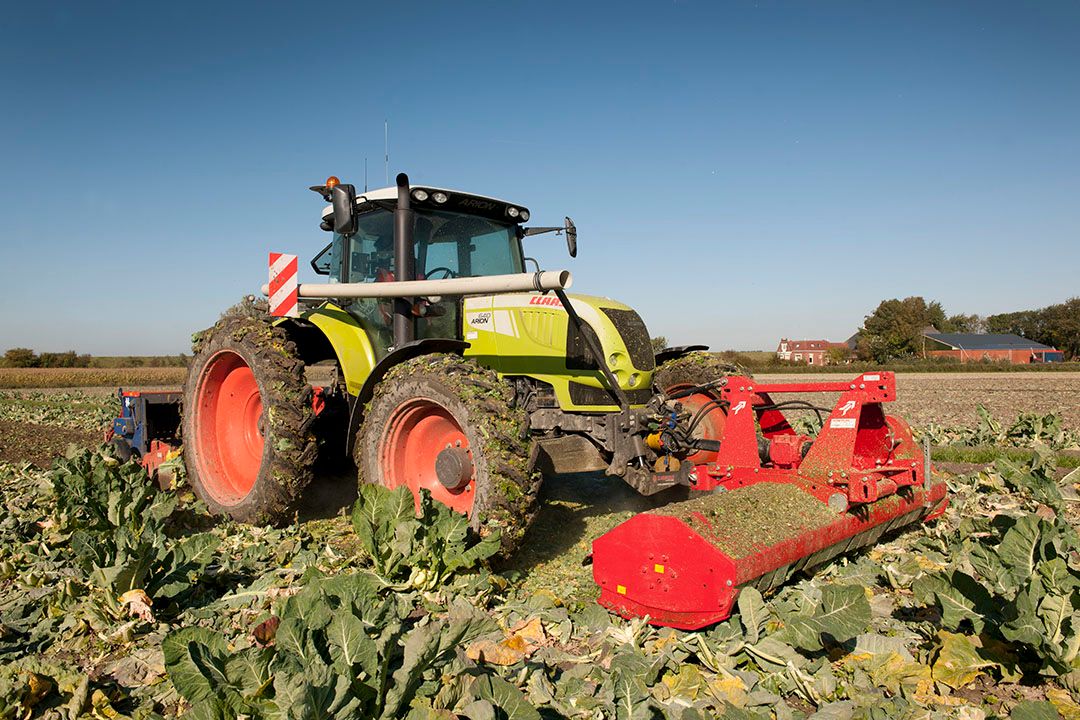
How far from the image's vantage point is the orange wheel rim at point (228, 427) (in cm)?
669

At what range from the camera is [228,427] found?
6852 mm

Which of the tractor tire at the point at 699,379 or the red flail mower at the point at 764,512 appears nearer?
the red flail mower at the point at 764,512

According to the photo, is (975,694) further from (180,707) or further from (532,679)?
(180,707)

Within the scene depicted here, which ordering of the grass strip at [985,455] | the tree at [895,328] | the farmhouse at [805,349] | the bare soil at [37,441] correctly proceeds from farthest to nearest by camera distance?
1. the farmhouse at [805,349]
2. the tree at [895,328]
3. the bare soil at [37,441]
4. the grass strip at [985,455]

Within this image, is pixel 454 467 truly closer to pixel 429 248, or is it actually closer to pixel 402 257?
pixel 402 257

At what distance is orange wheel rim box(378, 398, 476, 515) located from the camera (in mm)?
5027

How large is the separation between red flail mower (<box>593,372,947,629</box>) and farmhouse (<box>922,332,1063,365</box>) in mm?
78366

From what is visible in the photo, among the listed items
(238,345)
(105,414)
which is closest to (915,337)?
(105,414)

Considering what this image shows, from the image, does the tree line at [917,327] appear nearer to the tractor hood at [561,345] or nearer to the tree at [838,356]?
the tree at [838,356]

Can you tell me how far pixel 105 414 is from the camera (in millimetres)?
17094

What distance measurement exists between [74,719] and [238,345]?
364 cm

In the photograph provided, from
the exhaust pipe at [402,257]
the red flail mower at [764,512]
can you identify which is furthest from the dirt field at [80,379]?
the red flail mower at [764,512]

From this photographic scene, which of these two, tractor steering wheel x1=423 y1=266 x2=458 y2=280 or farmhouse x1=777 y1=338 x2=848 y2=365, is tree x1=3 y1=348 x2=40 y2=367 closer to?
tractor steering wheel x1=423 y1=266 x2=458 y2=280

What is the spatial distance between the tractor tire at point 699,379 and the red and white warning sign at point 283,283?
10.8ft
